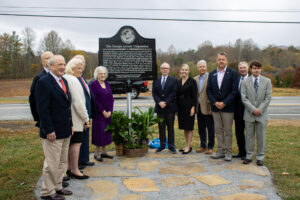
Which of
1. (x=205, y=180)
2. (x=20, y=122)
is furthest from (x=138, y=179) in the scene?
(x=20, y=122)

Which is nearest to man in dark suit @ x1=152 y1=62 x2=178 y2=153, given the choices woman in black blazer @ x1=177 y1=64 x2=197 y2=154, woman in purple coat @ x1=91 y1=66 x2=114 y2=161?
woman in black blazer @ x1=177 y1=64 x2=197 y2=154

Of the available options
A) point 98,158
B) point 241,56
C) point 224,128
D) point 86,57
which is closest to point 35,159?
point 98,158

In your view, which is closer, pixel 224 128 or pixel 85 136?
pixel 85 136

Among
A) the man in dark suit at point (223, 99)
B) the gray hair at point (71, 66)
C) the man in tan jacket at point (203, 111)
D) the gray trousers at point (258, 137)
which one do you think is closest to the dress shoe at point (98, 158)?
the gray hair at point (71, 66)

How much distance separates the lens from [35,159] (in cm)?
517

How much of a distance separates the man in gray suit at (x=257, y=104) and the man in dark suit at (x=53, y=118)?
3.17 metres

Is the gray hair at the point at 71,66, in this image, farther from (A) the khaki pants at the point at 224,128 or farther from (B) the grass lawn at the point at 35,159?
(A) the khaki pants at the point at 224,128

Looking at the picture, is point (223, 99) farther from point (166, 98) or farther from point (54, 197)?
point (54, 197)

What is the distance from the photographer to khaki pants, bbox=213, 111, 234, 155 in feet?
16.1

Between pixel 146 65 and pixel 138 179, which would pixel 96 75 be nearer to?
pixel 146 65

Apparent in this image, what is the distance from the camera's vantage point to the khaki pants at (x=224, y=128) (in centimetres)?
491

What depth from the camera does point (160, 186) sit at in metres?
3.72

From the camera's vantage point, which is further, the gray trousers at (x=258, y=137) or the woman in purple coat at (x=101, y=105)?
the woman in purple coat at (x=101, y=105)

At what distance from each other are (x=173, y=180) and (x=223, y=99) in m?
1.90
